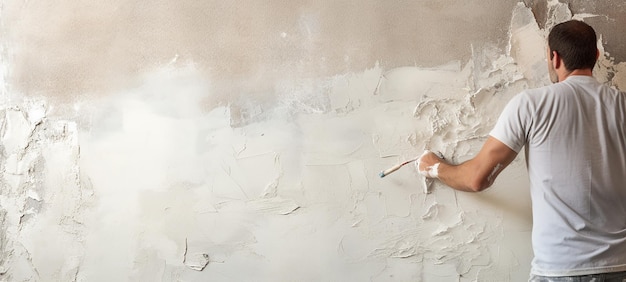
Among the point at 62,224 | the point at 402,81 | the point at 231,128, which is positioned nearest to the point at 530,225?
the point at 402,81

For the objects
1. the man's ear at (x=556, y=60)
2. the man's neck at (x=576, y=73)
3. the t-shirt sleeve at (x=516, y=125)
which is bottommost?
the t-shirt sleeve at (x=516, y=125)

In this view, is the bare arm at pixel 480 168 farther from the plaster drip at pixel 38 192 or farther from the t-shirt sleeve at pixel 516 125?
the plaster drip at pixel 38 192

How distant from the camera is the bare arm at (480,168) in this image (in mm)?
1620

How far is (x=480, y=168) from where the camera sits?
1660 mm

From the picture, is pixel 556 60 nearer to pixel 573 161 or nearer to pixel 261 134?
pixel 573 161

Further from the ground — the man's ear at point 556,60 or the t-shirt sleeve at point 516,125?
the man's ear at point 556,60

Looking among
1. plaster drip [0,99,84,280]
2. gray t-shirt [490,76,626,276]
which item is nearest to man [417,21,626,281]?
gray t-shirt [490,76,626,276]

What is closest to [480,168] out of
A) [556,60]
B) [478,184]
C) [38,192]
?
[478,184]

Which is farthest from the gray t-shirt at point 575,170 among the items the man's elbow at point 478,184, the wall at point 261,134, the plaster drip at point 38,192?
the plaster drip at point 38,192

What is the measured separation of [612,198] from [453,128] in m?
0.53

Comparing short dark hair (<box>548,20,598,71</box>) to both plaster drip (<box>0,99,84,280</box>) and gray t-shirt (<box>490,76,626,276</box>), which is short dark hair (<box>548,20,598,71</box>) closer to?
gray t-shirt (<box>490,76,626,276</box>)

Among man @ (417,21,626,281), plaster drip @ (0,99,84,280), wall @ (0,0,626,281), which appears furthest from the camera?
plaster drip @ (0,99,84,280)

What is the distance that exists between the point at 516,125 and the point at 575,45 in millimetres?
282

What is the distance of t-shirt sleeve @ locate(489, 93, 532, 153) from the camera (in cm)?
159
